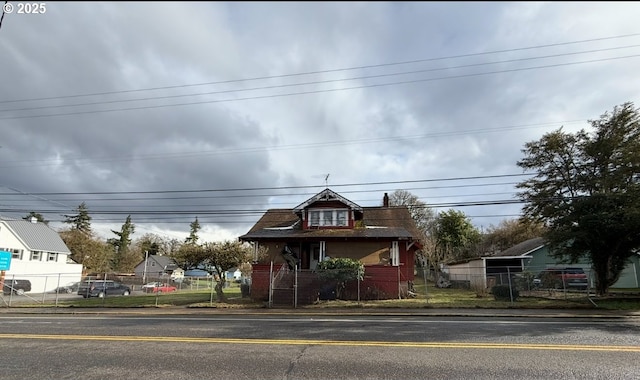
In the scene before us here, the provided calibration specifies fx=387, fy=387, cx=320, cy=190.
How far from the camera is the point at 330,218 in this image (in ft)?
88.3

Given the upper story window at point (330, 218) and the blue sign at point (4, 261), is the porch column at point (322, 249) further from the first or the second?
the blue sign at point (4, 261)

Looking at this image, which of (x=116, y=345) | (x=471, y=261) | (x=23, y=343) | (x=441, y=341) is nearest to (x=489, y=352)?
(x=441, y=341)

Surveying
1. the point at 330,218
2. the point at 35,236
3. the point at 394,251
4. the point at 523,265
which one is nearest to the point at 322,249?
the point at 330,218

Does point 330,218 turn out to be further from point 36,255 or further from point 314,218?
point 36,255

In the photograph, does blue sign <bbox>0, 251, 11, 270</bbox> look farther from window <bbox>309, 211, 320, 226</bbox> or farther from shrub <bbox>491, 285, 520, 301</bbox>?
shrub <bbox>491, 285, 520, 301</bbox>

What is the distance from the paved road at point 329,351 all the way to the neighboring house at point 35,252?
34.8 metres

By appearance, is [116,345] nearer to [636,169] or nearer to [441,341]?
[441,341]

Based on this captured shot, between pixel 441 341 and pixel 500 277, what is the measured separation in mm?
14552

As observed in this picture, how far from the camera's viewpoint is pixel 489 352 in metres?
7.73

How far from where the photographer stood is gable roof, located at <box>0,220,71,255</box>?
4250cm

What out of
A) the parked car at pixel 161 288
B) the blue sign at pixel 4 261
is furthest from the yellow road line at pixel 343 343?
the parked car at pixel 161 288

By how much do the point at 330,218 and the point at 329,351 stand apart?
19011mm

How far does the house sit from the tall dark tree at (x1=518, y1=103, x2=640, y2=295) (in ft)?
26.6

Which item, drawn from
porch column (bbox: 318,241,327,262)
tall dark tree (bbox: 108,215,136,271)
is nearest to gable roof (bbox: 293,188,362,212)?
porch column (bbox: 318,241,327,262)
